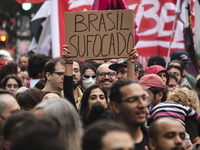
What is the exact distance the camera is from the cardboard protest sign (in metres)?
6.51

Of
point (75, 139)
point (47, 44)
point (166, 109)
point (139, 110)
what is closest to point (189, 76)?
point (47, 44)

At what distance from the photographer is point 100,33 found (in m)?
6.66

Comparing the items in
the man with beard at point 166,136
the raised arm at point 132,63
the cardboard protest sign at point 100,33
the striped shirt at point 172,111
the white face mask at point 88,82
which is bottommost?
the white face mask at point 88,82

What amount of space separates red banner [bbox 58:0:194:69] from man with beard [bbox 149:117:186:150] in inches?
259

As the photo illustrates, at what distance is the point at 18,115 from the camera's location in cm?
409

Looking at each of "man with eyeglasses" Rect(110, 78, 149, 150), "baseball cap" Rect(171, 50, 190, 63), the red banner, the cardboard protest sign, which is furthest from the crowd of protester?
the red banner

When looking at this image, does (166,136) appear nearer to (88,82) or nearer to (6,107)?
(6,107)

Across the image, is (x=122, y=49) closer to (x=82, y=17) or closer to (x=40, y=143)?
(x=82, y=17)

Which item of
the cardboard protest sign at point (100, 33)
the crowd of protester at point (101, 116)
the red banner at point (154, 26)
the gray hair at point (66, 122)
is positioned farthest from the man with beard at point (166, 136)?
the red banner at point (154, 26)

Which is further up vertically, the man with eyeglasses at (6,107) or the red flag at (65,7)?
the red flag at (65,7)

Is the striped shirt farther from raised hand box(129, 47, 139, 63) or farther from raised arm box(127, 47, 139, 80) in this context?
raised hand box(129, 47, 139, 63)

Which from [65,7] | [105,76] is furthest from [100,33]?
[65,7]

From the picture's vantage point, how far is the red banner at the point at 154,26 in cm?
1117

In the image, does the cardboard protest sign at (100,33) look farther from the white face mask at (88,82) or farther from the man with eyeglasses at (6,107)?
the white face mask at (88,82)
